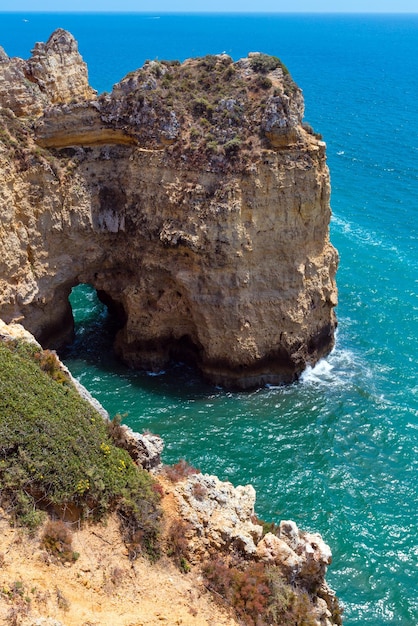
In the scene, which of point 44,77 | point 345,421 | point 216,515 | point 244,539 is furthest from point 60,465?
point 44,77

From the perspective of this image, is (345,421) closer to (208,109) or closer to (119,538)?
(119,538)

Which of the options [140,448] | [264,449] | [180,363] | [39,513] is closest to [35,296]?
[180,363]

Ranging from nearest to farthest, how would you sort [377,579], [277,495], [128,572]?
[128,572] < [377,579] < [277,495]

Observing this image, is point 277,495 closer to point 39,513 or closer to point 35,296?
point 39,513

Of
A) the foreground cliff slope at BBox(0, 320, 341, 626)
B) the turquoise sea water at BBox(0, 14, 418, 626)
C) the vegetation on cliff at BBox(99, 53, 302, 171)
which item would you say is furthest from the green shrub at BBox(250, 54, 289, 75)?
the foreground cliff slope at BBox(0, 320, 341, 626)

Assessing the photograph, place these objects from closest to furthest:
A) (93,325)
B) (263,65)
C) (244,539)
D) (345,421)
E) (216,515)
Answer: (244,539), (216,515), (345,421), (263,65), (93,325)

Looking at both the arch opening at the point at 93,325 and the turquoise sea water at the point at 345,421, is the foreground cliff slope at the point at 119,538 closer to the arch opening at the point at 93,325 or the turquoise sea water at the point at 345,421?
the turquoise sea water at the point at 345,421
